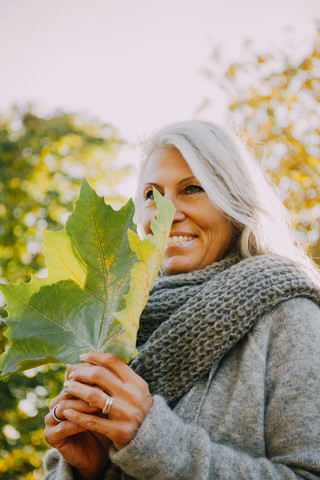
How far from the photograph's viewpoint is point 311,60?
5.71 meters

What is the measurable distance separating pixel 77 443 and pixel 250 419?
50cm

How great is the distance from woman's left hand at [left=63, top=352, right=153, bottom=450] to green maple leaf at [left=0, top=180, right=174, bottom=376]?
1.8 inches

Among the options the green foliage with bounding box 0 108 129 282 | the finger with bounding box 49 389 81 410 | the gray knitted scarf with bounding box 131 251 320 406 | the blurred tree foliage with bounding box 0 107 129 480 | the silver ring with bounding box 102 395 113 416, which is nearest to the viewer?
the silver ring with bounding box 102 395 113 416

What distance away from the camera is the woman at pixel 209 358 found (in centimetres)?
112

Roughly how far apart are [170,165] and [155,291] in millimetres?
489

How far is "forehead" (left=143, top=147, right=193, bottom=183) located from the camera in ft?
5.74

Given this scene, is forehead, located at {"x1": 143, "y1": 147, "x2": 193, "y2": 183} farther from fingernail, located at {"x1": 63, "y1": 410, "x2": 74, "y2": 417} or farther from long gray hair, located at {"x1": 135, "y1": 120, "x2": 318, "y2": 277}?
fingernail, located at {"x1": 63, "y1": 410, "x2": 74, "y2": 417}

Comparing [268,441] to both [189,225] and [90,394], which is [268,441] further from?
[189,225]

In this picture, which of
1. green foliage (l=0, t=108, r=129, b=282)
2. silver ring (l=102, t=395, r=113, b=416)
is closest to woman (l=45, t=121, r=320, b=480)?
silver ring (l=102, t=395, r=113, b=416)

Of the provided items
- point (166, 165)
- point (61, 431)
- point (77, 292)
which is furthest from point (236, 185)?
point (61, 431)

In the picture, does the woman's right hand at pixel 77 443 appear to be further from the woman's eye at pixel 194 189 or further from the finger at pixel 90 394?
the woman's eye at pixel 194 189

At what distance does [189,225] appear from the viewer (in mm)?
1701

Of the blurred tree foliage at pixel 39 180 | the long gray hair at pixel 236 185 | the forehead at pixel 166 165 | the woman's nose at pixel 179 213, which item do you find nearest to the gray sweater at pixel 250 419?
the long gray hair at pixel 236 185

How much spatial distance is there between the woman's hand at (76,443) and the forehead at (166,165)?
35.2 inches
